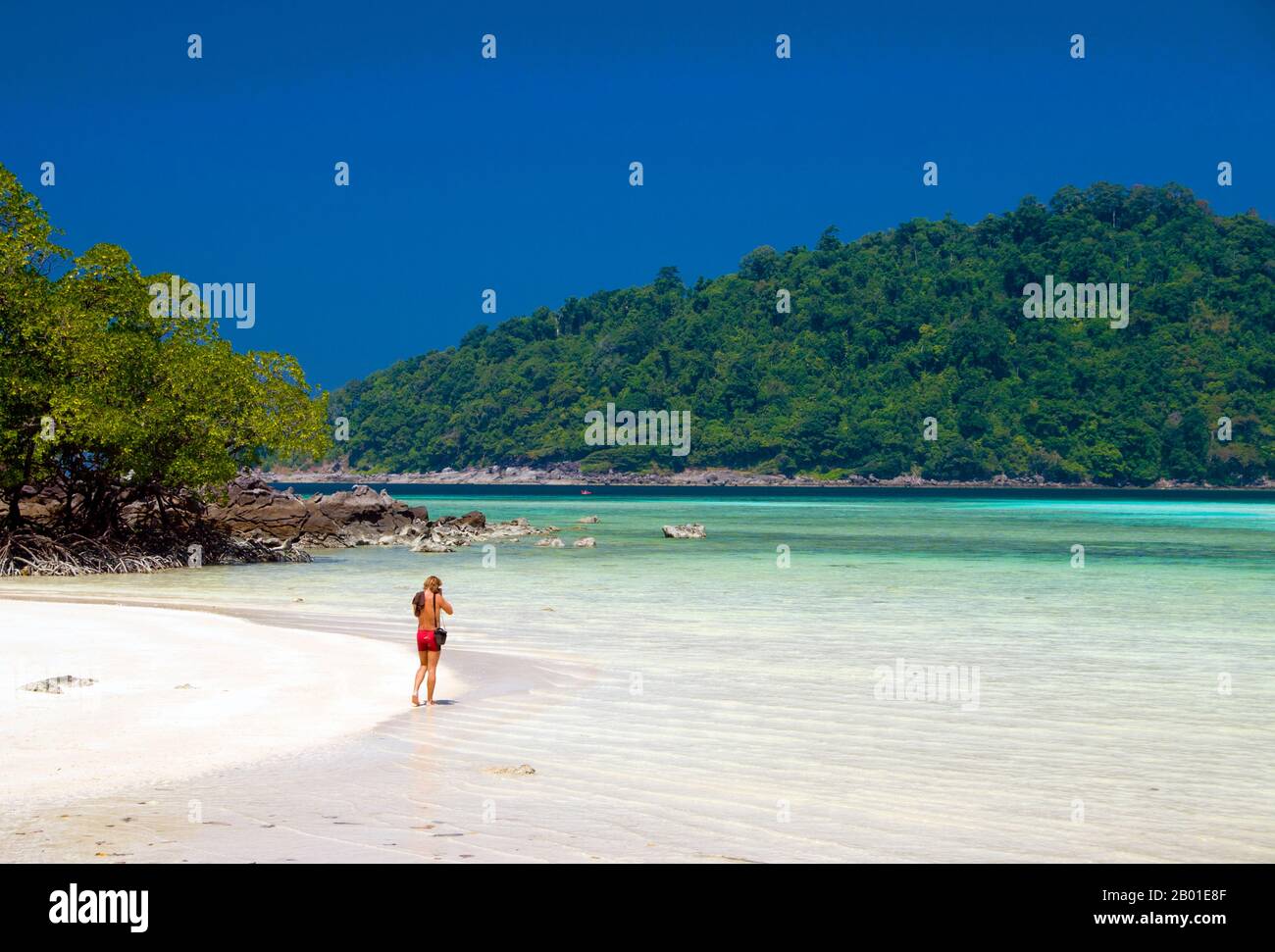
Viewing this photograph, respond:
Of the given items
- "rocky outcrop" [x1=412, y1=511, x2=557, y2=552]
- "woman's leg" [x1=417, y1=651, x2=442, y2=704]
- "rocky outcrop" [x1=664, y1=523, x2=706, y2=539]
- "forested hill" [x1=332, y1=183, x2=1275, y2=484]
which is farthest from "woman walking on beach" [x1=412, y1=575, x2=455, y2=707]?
"forested hill" [x1=332, y1=183, x2=1275, y2=484]

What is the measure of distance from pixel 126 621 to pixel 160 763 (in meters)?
11.1

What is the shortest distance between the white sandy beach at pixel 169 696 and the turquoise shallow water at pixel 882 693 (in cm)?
225

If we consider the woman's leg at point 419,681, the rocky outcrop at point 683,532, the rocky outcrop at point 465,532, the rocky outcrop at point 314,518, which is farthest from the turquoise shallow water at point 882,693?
the rocky outcrop at point 683,532

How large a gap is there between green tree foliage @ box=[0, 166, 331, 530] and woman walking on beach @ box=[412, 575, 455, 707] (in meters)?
20.5

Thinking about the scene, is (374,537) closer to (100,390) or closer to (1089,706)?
(100,390)

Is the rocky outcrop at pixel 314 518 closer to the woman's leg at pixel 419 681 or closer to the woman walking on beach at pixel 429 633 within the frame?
the woman walking on beach at pixel 429 633

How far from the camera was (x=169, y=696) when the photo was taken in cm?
1356

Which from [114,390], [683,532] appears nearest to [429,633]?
[114,390]

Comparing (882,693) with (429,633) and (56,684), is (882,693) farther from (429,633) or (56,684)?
(56,684)

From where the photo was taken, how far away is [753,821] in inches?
345

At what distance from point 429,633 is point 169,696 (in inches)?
119

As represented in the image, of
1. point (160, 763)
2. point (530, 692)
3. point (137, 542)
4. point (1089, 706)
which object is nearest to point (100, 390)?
point (137, 542)

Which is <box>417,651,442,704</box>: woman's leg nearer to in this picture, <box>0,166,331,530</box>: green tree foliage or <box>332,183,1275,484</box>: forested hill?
<box>0,166,331,530</box>: green tree foliage

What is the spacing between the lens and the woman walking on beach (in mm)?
13289
